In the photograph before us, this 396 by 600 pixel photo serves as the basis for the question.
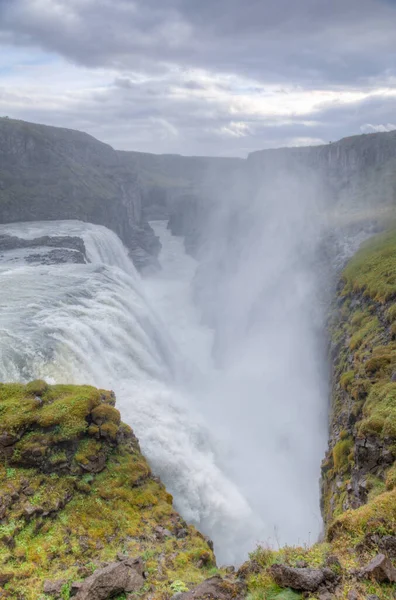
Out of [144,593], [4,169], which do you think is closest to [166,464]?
[144,593]

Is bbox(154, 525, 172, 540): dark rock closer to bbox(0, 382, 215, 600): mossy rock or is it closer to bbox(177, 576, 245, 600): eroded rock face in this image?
bbox(0, 382, 215, 600): mossy rock

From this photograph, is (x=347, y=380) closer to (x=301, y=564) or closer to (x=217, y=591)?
(x=301, y=564)

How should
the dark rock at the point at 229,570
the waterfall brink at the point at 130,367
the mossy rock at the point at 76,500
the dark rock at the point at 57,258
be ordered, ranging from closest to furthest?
the dark rock at the point at 229,570 → the mossy rock at the point at 76,500 → the waterfall brink at the point at 130,367 → the dark rock at the point at 57,258

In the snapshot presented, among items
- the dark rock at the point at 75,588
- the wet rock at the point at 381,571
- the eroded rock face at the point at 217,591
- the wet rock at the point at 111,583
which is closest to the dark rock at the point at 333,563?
the wet rock at the point at 381,571

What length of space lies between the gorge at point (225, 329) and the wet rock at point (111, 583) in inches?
39.7

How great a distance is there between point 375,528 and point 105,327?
2633 centimetres

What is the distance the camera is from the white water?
82.2 feet

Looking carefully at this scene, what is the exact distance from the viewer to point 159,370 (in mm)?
37188

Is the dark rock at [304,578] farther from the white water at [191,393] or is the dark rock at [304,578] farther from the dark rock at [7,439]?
the dark rock at [7,439]

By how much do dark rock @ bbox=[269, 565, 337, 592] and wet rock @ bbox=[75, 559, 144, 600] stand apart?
3.74 m

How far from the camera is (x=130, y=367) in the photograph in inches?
1276

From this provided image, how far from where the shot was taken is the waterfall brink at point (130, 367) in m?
24.3

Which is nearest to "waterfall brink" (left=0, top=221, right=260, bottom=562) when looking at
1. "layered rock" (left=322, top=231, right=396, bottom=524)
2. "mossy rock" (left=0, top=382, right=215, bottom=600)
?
"mossy rock" (left=0, top=382, right=215, bottom=600)

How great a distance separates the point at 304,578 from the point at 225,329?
66.7 m
